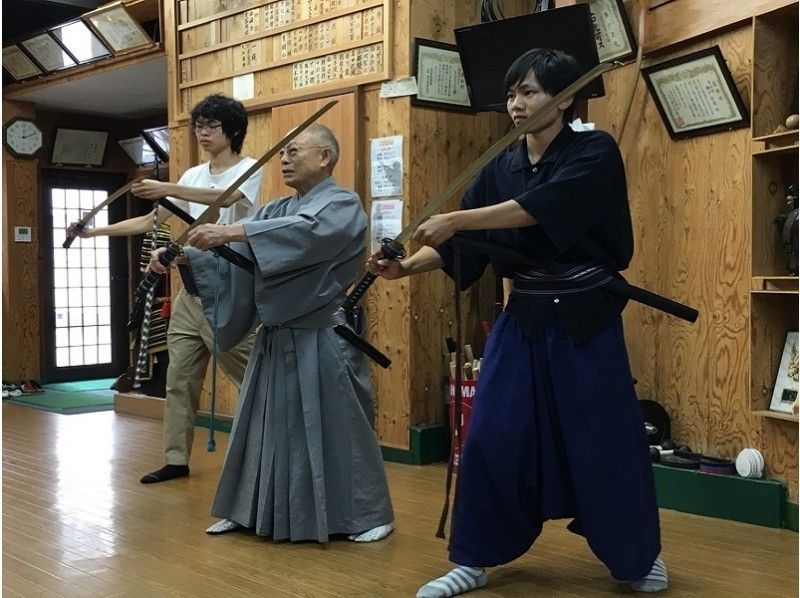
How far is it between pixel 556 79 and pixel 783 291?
140 centimetres

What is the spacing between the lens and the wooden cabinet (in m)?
3.46

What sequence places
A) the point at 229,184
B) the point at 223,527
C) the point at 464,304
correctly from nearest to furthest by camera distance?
1. the point at 223,527
2. the point at 229,184
3. the point at 464,304

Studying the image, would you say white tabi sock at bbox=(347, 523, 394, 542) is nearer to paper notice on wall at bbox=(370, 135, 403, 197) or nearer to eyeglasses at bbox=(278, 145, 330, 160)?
eyeglasses at bbox=(278, 145, 330, 160)

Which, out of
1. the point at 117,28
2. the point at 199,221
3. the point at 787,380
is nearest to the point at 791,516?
the point at 787,380

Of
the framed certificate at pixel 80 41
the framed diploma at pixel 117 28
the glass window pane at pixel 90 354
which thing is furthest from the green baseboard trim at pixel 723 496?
the glass window pane at pixel 90 354

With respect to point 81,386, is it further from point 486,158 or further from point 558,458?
point 486,158

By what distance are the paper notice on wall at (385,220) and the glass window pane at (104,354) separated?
Answer: 5148mm

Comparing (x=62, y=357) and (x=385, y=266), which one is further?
(x=62, y=357)

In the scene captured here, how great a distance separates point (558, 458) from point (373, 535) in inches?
36.8

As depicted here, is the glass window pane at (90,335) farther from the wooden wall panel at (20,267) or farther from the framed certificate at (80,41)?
the framed certificate at (80,41)

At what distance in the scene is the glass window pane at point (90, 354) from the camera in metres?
9.05

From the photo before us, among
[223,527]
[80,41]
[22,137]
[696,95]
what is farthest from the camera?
[22,137]

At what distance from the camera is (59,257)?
887 cm

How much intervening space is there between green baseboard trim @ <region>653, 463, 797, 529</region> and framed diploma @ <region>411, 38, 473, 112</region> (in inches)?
82.0
